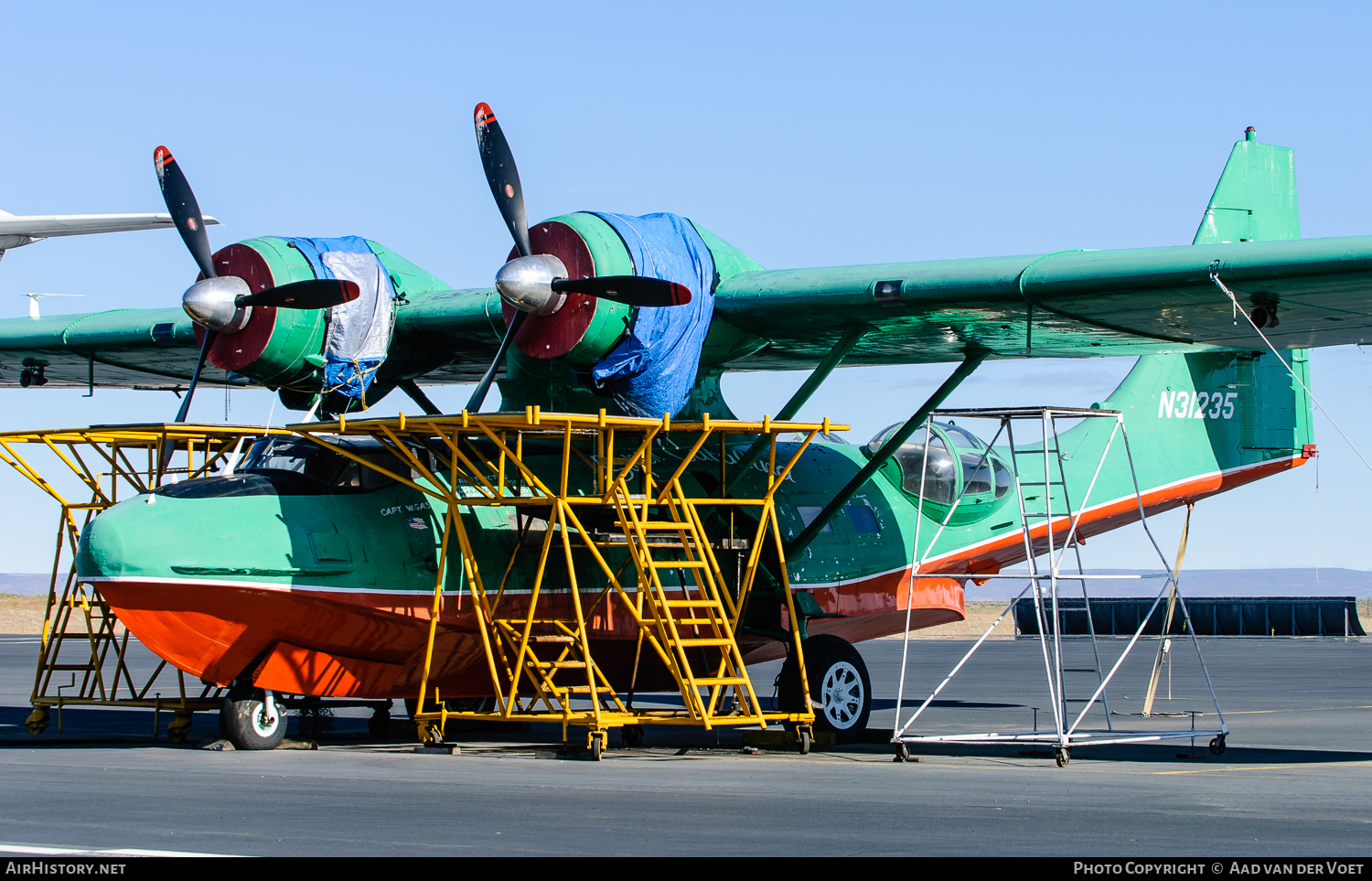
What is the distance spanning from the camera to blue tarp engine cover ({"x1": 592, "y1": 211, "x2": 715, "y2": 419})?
48.4ft

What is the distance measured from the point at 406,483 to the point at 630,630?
110 inches

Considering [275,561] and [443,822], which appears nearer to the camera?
[443,822]

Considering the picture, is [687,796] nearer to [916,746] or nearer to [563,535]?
[563,535]

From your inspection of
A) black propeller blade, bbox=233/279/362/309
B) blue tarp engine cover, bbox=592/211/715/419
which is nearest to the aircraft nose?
black propeller blade, bbox=233/279/362/309

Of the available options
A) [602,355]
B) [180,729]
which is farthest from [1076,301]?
[180,729]

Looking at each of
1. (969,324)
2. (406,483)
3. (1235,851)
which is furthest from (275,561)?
(1235,851)

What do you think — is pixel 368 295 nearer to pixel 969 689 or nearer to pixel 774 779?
pixel 774 779

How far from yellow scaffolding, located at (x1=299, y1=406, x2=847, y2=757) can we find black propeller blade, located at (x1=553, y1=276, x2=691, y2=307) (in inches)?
44.8

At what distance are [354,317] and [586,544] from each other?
3821 mm

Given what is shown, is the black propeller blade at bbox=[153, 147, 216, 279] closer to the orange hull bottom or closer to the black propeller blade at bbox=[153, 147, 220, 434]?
the black propeller blade at bbox=[153, 147, 220, 434]

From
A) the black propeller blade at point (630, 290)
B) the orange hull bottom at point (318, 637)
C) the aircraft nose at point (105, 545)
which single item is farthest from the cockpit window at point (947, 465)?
the aircraft nose at point (105, 545)

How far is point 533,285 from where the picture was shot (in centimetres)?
1438

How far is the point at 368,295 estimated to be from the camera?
53.1 feet

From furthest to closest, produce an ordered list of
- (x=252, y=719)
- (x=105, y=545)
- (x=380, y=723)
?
(x=380, y=723) → (x=252, y=719) → (x=105, y=545)
